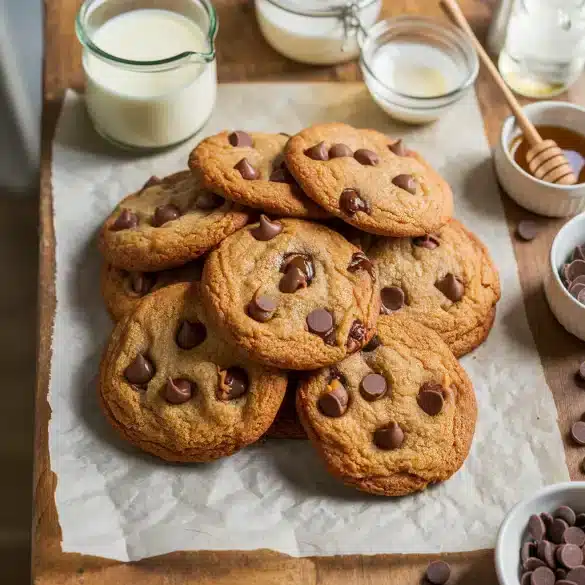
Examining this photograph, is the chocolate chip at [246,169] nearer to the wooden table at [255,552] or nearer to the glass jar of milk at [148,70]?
the glass jar of milk at [148,70]

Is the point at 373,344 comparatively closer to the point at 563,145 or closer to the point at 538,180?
the point at 538,180

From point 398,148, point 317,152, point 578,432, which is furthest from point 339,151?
point 578,432

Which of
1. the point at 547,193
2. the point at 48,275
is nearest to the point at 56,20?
the point at 48,275

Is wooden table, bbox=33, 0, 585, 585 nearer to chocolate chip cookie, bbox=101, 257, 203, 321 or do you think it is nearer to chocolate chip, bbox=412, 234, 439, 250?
chocolate chip cookie, bbox=101, 257, 203, 321

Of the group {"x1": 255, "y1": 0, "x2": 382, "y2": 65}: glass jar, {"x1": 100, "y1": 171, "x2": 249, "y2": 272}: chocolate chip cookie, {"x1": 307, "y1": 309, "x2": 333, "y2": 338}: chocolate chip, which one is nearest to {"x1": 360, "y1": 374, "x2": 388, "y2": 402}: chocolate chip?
{"x1": 307, "y1": 309, "x2": 333, "y2": 338}: chocolate chip

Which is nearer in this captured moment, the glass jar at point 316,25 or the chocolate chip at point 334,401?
the chocolate chip at point 334,401

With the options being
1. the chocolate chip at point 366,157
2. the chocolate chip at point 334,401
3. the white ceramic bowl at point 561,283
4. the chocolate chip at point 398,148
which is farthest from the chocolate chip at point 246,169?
the white ceramic bowl at point 561,283

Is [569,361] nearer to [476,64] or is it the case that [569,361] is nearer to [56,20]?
[476,64]
